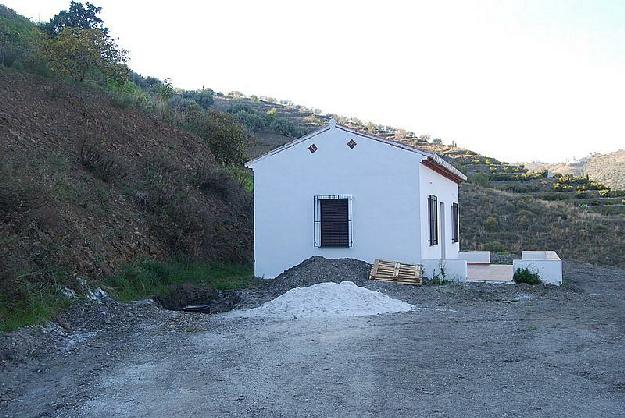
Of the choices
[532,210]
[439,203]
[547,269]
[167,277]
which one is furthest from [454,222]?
[532,210]

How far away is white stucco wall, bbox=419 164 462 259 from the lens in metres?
16.5

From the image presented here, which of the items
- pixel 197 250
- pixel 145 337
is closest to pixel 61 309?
pixel 145 337

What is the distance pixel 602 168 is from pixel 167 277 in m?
50.7

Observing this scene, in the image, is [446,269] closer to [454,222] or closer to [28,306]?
[454,222]

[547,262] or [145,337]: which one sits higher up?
[547,262]

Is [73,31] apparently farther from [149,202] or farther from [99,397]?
[99,397]

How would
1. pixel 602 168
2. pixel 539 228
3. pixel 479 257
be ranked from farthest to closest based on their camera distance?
1. pixel 602 168
2. pixel 539 228
3. pixel 479 257

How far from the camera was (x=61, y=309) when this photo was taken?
10609 millimetres

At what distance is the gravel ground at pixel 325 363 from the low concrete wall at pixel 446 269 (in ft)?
10.4

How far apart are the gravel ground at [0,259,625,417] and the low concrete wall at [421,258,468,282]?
3166 mm

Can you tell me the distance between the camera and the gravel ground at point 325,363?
6.12 metres

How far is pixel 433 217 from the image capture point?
17828mm

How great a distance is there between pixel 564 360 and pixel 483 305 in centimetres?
476

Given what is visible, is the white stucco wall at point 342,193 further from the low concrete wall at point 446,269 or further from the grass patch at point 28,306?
the grass patch at point 28,306
